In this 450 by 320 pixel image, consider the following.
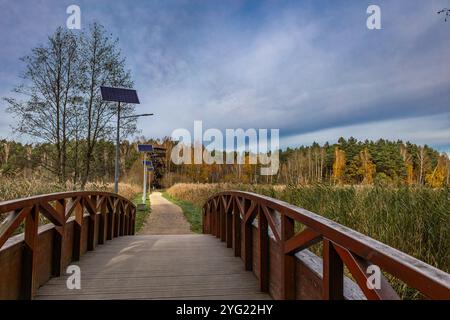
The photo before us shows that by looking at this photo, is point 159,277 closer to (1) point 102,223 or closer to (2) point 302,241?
(2) point 302,241

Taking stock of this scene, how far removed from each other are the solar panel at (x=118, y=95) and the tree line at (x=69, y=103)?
1633 millimetres

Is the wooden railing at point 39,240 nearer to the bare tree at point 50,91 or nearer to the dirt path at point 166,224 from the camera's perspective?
the dirt path at point 166,224

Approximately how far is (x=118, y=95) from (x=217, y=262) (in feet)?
33.2

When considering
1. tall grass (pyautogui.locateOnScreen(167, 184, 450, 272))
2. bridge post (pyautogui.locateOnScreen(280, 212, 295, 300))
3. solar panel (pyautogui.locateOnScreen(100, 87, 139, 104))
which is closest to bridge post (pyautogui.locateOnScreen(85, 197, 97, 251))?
bridge post (pyautogui.locateOnScreen(280, 212, 295, 300))

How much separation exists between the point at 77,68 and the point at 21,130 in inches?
149

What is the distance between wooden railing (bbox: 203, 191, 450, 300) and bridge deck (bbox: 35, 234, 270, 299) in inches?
14.3

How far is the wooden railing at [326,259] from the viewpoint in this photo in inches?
41.5

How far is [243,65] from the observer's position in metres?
10.7

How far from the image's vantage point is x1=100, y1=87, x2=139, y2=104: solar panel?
Answer: 464 inches

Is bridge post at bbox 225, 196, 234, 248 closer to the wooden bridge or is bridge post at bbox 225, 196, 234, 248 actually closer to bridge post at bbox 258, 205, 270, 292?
the wooden bridge

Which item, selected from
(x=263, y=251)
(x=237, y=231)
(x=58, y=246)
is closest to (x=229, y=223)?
(x=237, y=231)

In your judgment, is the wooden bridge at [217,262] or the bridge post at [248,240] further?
the bridge post at [248,240]

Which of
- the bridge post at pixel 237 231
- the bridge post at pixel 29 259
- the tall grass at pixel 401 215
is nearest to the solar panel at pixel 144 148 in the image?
the bridge post at pixel 237 231

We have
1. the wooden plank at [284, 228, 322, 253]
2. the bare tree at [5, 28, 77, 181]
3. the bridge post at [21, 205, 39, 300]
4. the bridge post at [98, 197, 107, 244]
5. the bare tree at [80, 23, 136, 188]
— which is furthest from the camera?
the bare tree at [80, 23, 136, 188]
